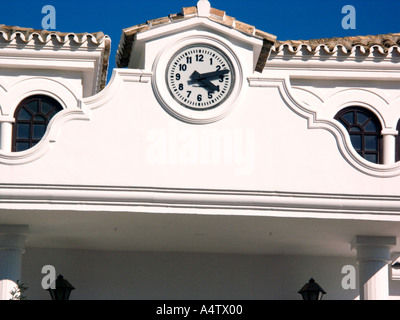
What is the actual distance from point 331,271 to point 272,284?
1.23m

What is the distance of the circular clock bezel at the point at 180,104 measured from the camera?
22875 mm

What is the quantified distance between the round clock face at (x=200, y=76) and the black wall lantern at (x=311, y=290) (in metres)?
4.02

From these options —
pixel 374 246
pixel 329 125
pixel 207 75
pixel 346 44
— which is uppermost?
pixel 346 44

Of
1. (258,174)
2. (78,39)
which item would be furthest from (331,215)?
(78,39)

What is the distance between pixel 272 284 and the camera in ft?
83.7

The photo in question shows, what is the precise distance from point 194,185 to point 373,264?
12.9ft

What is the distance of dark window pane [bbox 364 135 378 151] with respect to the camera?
26.3 metres

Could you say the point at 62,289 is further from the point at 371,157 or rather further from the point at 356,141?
the point at 371,157

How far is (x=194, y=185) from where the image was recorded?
22.5 metres

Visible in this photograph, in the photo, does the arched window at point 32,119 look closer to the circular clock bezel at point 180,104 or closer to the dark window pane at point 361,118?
the circular clock bezel at point 180,104

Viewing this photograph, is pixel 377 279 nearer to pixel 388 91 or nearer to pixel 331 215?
pixel 331 215

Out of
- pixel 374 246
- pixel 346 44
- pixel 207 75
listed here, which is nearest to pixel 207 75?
pixel 207 75

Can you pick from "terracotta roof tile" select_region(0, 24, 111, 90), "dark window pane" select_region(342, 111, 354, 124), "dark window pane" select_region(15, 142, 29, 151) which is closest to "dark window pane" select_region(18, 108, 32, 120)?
"dark window pane" select_region(15, 142, 29, 151)

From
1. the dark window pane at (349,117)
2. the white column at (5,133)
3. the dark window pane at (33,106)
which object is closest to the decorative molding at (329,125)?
the dark window pane at (349,117)
